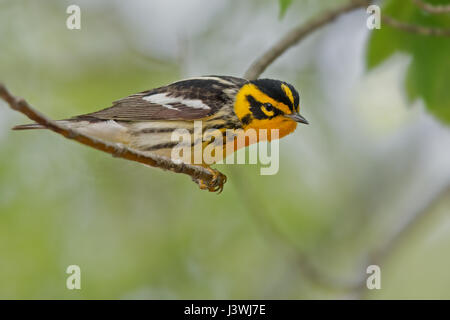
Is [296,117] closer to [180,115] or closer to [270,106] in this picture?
[270,106]

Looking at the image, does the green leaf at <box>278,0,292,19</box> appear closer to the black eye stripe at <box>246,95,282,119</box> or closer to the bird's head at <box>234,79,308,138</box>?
the bird's head at <box>234,79,308,138</box>

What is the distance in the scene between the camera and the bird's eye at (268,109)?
11.2 feet

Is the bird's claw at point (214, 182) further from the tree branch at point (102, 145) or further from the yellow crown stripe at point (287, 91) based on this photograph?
the yellow crown stripe at point (287, 91)

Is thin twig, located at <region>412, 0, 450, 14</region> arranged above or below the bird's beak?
above

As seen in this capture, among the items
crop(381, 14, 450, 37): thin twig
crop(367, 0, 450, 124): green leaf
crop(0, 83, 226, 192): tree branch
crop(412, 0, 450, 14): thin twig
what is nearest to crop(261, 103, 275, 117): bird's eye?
crop(0, 83, 226, 192): tree branch

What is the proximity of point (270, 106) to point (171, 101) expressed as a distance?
0.70 meters

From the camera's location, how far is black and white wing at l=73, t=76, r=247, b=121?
145 inches

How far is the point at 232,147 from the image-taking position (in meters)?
3.54

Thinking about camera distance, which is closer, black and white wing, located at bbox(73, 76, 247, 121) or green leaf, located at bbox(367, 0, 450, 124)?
green leaf, located at bbox(367, 0, 450, 124)

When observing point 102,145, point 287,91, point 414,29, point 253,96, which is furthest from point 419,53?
point 102,145

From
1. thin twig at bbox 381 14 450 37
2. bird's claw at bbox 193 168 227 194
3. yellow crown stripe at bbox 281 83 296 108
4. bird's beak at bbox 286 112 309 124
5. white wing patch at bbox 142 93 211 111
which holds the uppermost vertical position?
thin twig at bbox 381 14 450 37

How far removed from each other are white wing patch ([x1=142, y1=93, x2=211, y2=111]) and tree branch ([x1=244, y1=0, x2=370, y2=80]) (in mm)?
358

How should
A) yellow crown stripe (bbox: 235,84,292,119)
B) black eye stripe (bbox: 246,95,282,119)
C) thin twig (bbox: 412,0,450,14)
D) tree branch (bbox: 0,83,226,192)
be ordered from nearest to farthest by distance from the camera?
tree branch (bbox: 0,83,226,192) < thin twig (bbox: 412,0,450,14) < yellow crown stripe (bbox: 235,84,292,119) < black eye stripe (bbox: 246,95,282,119)
